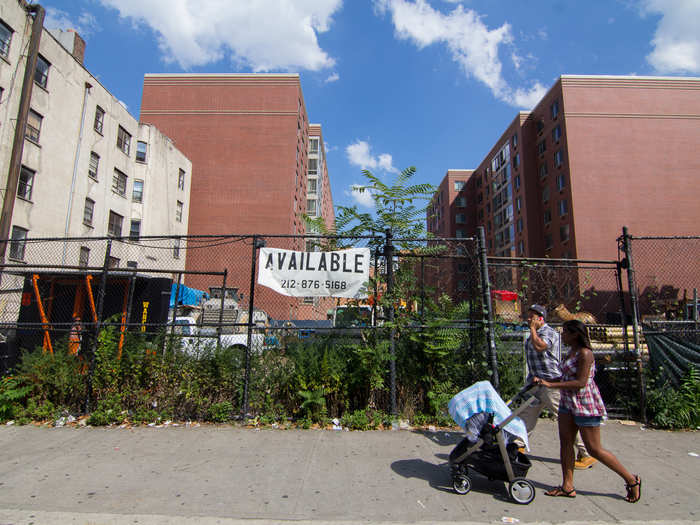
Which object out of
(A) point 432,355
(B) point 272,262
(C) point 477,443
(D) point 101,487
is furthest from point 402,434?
→ (D) point 101,487

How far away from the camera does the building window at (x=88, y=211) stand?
85.3ft

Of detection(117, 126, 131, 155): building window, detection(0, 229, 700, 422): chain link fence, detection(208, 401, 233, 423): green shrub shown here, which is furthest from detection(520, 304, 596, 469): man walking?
detection(117, 126, 131, 155): building window

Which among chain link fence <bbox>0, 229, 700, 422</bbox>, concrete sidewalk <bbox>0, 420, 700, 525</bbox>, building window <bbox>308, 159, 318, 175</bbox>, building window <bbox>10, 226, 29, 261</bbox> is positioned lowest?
concrete sidewalk <bbox>0, 420, 700, 525</bbox>

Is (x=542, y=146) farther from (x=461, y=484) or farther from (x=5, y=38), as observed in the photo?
(x=461, y=484)

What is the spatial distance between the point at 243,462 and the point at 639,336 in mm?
6727

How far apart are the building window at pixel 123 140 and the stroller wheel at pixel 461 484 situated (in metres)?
32.9

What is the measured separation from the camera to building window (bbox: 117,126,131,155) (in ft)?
98.3

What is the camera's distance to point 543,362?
502 cm

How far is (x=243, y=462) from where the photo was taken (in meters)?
4.84

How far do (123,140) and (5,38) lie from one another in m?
10.7

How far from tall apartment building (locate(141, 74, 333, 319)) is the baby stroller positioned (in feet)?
125

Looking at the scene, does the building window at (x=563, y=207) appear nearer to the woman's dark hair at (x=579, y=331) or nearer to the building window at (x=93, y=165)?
the building window at (x=93, y=165)

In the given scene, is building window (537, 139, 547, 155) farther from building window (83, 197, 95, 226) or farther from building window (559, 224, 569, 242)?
building window (83, 197, 95, 226)

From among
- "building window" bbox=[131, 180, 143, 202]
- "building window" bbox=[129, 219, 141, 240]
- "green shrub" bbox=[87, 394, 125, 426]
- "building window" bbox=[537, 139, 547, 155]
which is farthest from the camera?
"building window" bbox=[537, 139, 547, 155]
